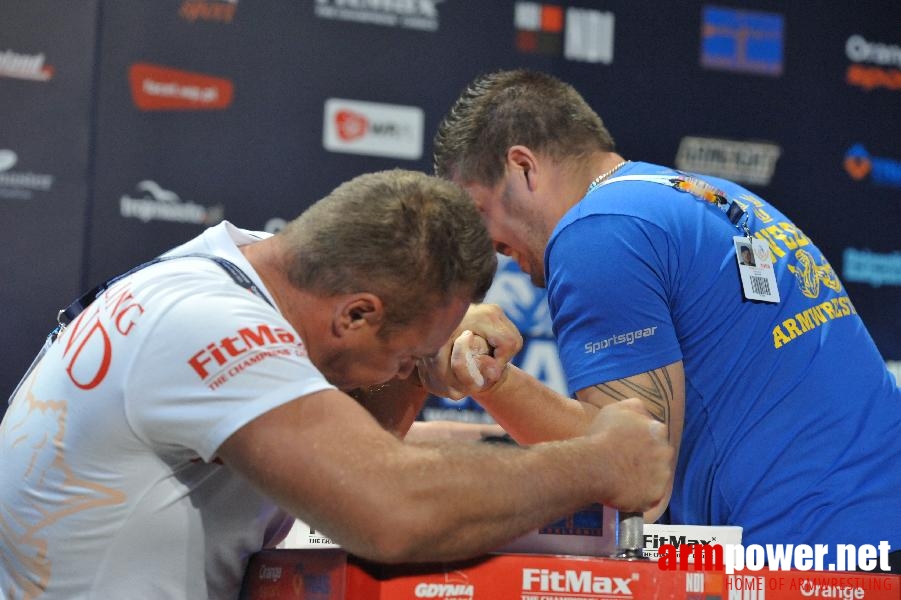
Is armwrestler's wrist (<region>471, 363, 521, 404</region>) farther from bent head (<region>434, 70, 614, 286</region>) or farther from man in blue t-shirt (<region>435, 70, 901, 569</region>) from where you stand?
bent head (<region>434, 70, 614, 286</region>)

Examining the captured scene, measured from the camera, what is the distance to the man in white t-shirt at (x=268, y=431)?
116 cm

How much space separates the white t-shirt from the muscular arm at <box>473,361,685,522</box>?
1.75 feet

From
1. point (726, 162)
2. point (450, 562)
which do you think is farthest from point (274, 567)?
point (726, 162)

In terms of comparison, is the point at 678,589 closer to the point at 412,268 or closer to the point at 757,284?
the point at 412,268

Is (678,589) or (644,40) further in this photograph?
(644,40)

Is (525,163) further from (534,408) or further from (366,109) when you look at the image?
(366,109)

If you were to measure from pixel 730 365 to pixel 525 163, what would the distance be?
0.61 metres

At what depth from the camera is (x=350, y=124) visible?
409cm

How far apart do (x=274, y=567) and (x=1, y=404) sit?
276 cm

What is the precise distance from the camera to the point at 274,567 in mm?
1330

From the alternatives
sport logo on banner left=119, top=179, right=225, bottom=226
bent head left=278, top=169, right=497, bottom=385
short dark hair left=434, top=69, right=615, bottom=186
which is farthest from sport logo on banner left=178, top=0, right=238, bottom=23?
bent head left=278, top=169, right=497, bottom=385

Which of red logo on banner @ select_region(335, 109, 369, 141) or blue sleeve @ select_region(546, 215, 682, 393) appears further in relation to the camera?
red logo on banner @ select_region(335, 109, 369, 141)

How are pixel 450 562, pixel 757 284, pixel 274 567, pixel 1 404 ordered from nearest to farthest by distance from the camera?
pixel 450 562 → pixel 274 567 → pixel 757 284 → pixel 1 404

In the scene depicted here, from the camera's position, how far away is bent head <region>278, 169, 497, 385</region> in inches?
52.8
